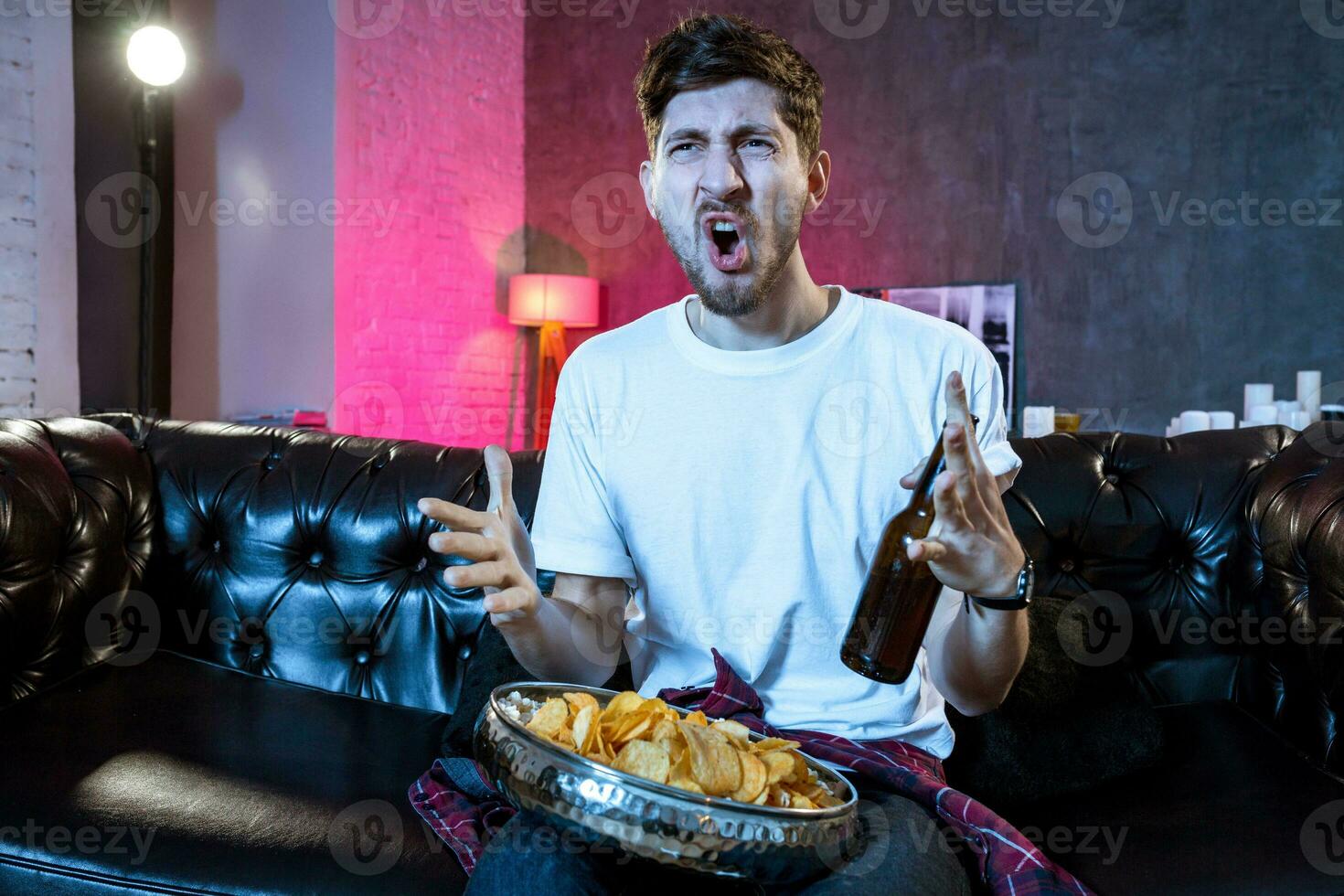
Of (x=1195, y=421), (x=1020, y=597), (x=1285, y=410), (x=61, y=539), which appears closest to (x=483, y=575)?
(x=1020, y=597)

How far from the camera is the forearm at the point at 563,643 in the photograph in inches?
48.1

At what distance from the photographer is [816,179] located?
4.79 feet

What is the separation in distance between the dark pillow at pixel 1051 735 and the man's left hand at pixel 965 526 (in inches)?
20.0

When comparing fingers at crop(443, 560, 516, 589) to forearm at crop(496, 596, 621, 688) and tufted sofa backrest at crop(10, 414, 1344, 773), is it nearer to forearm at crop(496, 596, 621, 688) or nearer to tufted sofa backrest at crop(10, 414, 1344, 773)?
forearm at crop(496, 596, 621, 688)

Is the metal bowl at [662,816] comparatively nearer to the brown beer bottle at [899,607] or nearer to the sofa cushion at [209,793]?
the brown beer bottle at [899,607]

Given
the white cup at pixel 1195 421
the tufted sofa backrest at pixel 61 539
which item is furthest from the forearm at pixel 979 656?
the white cup at pixel 1195 421

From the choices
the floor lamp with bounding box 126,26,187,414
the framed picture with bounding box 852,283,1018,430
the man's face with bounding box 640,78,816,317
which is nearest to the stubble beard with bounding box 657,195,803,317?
the man's face with bounding box 640,78,816,317

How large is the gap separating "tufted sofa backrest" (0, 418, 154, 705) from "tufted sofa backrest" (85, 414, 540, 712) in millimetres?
→ 71

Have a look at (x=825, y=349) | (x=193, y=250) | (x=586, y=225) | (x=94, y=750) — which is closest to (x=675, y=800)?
(x=825, y=349)

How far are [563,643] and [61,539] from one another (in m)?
1.07

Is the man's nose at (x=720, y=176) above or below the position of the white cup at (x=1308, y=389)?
above

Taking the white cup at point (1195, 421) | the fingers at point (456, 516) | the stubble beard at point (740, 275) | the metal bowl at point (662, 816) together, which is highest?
the stubble beard at point (740, 275)

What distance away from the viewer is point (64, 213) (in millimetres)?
3400

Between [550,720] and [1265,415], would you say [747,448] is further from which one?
[1265,415]
